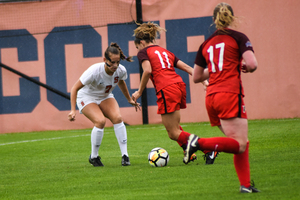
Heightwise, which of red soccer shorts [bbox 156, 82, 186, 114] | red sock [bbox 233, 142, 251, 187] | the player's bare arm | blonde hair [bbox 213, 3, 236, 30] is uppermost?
blonde hair [bbox 213, 3, 236, 30]

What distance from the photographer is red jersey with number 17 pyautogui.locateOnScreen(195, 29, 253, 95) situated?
3.48m

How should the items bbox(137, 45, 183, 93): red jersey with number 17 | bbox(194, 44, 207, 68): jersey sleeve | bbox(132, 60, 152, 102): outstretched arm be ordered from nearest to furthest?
bbox(194, 44, 207, 68): jersey sleeve < bbox(132, 60, 152, 102): outstretched arm < bbox(137, 45, 183, 93): red jersey with number 17

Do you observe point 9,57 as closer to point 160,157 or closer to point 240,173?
point 160,157

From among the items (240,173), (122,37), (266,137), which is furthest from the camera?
(122,37)

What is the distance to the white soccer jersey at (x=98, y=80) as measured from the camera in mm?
5812

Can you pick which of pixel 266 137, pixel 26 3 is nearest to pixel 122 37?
pixel 26 3

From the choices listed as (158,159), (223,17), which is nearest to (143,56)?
(158,159)

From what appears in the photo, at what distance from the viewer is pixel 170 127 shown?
5.42 m

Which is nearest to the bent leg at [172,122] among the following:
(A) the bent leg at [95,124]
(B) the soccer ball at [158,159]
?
(B) the soccer ball at [158,159]

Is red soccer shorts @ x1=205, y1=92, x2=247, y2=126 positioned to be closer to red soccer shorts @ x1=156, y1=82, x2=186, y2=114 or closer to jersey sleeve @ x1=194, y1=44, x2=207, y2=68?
jersey sleeve @ x1=194, y1=44, x2=207, y2=68

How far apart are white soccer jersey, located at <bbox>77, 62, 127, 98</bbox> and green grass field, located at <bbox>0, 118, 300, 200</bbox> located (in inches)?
41.6

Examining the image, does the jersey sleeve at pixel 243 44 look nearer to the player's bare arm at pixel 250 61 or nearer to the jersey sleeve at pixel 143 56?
the player's bare arm at pixel 250 61

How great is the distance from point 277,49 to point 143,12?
402 cm

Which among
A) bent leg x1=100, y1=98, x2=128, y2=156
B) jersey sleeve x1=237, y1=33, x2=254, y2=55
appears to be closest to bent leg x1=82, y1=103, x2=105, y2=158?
bent leg x1=100, y1=98, x2=128, y2=156
